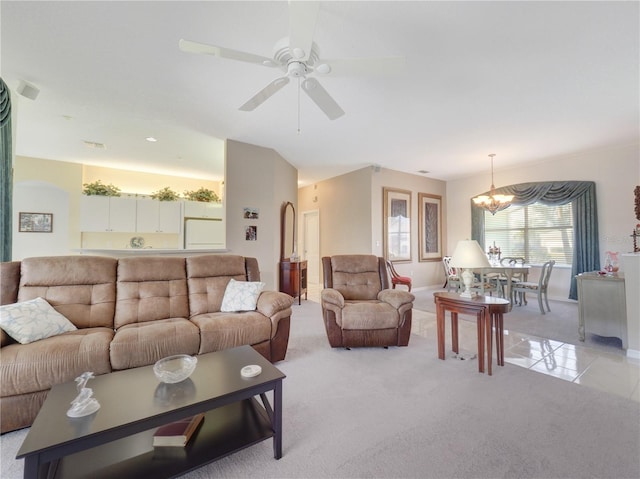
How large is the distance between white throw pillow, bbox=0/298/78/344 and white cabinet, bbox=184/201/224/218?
4.21 meters

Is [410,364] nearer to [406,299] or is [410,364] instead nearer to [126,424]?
[406,299]

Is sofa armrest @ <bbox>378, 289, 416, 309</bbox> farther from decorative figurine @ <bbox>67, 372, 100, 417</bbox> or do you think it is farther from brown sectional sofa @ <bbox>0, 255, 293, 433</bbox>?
decorative figurine @ <bbox>67, 372, 100, 417</bbox>

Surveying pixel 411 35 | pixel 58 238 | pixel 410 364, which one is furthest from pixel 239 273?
pixel 58 238

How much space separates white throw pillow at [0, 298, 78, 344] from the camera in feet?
6.37

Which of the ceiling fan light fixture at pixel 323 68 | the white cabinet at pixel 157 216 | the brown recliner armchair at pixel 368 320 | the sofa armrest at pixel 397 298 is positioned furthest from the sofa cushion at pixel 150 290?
the white cabinet at pixel 157 216

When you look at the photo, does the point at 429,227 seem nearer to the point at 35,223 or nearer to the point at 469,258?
the point at 469,258

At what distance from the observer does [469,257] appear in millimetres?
2682

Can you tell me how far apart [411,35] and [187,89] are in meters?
2.27

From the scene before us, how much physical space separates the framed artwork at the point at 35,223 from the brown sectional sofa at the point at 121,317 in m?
4.05

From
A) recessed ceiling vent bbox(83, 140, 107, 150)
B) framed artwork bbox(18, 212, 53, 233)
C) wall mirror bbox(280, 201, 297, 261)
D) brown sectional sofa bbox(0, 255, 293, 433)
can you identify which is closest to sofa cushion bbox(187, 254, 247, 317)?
brown sectional sofa bbox(0, 255, 293, 433)

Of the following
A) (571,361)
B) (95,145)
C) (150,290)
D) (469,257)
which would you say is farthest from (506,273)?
(95,145)

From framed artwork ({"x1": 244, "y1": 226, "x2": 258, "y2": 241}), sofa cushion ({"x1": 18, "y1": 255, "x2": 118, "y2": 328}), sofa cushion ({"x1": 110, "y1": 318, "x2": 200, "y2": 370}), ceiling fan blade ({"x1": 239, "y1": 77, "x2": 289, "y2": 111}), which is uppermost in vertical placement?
ceiling fan blade ({"x1": 239, "y1": 77, "x2": 289, "y2": 111})

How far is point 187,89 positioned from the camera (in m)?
2.98

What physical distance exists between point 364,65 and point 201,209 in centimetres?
539
